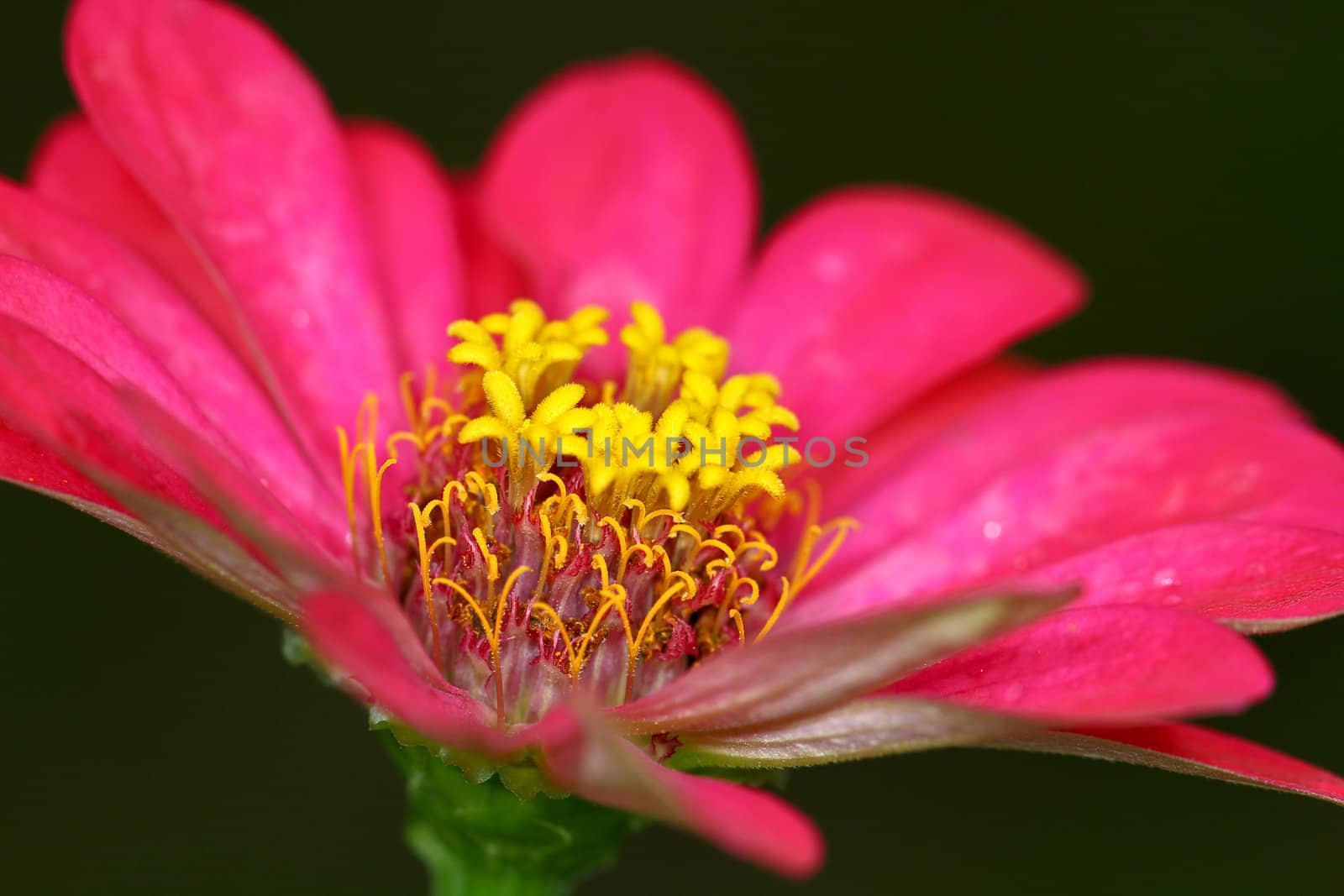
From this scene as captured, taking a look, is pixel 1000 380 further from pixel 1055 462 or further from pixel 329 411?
pixel 329 411

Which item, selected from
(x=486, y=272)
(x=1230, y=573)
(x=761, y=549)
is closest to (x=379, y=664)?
(x=761, y=549)

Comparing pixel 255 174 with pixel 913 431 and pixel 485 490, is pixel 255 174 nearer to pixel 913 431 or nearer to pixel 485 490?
pixel 485 490

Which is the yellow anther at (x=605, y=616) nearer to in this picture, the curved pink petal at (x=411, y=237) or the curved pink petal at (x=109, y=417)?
the curved pink petal at (x=109, y=417)

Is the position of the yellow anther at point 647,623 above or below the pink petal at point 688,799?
above

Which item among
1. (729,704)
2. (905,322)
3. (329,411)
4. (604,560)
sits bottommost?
(729,704)

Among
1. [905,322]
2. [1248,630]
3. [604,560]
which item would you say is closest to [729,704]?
[604,560]

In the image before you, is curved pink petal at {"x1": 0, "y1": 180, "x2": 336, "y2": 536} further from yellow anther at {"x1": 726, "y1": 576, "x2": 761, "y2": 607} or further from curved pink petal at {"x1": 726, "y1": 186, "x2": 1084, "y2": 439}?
curved pink petal at {"x1": 726, "y1": 186, "x2": 1084, "y2": 439}

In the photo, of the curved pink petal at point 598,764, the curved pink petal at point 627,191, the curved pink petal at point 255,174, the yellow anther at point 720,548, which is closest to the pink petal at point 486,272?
the curved pink petal at point 627,191
